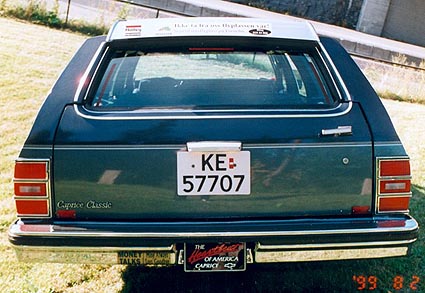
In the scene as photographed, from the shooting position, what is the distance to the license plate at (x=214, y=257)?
2.54m

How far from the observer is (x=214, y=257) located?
2.57m

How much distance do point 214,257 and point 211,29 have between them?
1.34m

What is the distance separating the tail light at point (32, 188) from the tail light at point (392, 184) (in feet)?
5.49

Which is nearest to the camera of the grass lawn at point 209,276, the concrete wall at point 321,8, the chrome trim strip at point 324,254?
the chrome trim strip at point 324,254

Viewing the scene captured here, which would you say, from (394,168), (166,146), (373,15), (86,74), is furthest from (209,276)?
(373,15)

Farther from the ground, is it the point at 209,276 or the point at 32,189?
the point at 32,189

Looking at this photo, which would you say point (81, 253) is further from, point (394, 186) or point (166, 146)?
point (394, 186)

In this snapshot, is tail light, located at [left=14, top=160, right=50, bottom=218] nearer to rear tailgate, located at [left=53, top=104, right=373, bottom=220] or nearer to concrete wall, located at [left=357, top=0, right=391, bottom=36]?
rear tailgate, located at [left=53, top=104, right=373, bottom=220]

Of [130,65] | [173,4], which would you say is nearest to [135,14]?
[173,4]

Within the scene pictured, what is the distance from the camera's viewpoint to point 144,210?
254 cm

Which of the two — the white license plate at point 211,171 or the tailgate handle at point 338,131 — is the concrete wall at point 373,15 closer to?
the tailgate handle at point 338,131

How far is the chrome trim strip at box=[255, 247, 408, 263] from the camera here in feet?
8.42

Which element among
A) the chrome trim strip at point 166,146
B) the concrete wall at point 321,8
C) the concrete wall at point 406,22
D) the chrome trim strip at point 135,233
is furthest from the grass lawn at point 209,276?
the concrete wall at point 321,8

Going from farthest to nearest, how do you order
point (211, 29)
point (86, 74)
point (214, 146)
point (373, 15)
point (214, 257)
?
1. point (373, 15)
2. point (211, 29)
3. point (86, 74)
4. point (214, 257)
5. point (214, 146)
